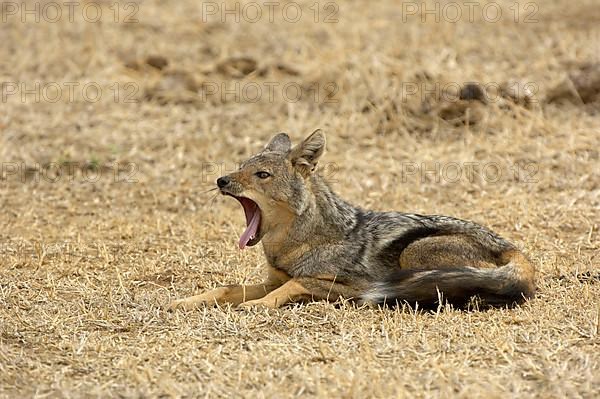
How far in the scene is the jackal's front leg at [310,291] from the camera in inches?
257

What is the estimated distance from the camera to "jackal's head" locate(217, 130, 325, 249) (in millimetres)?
6754

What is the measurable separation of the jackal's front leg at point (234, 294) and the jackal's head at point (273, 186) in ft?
0.93

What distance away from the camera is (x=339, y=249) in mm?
6859

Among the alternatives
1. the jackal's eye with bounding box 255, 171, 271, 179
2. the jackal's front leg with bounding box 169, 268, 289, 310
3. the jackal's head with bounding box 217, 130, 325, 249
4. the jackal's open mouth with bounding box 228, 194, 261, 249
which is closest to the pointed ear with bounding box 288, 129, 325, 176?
the jackal's head with bounding box 217, 130, 325, 249

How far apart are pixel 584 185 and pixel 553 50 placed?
4163mm

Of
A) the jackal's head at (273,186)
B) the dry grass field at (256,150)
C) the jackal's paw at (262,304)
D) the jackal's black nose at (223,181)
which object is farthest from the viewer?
the jackal's head at (273,186)

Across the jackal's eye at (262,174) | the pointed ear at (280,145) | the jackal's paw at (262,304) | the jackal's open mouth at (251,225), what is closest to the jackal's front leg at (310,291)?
the jackal's paw at (262,304)

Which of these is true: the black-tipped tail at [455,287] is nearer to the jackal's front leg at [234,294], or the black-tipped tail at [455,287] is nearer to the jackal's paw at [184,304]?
the jackal's front leg at [234,294]

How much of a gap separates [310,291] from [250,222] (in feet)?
2.22

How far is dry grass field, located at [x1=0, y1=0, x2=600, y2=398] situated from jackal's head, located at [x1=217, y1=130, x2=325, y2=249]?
0.69 m

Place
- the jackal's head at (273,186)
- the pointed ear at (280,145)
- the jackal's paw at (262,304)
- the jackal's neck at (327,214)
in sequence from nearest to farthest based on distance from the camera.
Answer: the jackal's paw at (262,304) → the jackal's head at (273,186) → the jackal's neck at (327,214) → the pointed ear at (280,145)

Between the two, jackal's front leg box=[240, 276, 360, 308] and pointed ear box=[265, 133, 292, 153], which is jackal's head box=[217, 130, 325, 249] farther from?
jackal's front leg box=[240, 276, 360, 308]

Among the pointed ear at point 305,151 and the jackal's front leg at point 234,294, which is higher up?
the pointed ear at point 305,151

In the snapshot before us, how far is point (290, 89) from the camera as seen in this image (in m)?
12.8
